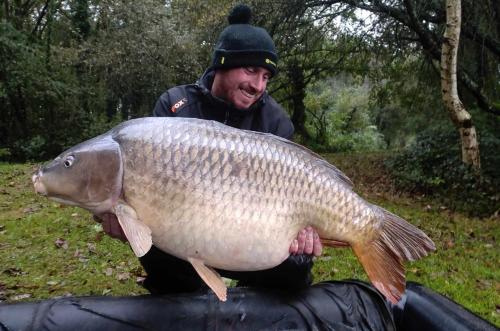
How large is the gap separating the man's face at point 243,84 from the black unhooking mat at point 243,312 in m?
0.77

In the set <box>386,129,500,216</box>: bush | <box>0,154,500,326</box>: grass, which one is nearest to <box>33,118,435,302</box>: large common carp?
<box>0,154,500,326</box>: grass

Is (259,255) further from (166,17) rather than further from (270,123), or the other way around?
(166,17)

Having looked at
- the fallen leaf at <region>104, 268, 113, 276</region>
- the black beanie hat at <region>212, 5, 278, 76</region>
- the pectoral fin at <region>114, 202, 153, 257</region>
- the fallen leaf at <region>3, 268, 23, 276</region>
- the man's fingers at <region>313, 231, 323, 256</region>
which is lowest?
the fallen leaf at <region>3, 268, 23, 276</region>

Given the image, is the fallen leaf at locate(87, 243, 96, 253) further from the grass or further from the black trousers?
the black trousers

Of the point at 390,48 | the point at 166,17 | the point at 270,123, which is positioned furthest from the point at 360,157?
the point at 270,123

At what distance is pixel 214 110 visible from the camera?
204 cm

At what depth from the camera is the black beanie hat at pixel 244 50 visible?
1884mm

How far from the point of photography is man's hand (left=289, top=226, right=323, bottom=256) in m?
1.49

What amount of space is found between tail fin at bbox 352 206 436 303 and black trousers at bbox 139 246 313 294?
29 centimetres

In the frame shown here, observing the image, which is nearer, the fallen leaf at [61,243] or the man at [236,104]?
the man at [236,104]

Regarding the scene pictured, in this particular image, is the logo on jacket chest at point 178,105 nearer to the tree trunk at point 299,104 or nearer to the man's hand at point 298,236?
the man's hand at point 298,236

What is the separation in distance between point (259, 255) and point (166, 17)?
1053 centimetres

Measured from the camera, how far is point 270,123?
208 centimetres

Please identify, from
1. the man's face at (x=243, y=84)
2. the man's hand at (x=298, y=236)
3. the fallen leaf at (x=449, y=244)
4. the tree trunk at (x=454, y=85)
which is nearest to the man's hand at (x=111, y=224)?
the man's hand at (x=298, y=236)
